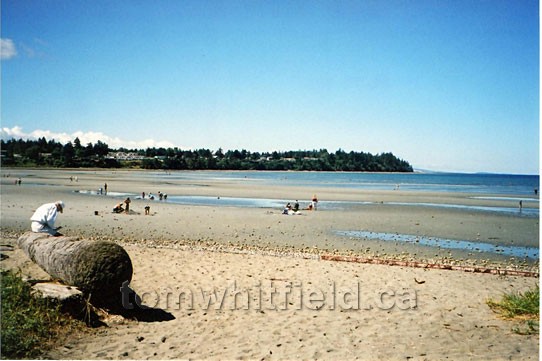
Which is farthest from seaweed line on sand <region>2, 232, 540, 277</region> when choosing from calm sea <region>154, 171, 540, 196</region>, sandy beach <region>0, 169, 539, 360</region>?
calm sea <region>154, 171, 540, 196</region>

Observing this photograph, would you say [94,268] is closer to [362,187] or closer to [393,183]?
[362,187]

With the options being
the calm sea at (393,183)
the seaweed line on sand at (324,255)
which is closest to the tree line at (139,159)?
the calm sea at (393,183)

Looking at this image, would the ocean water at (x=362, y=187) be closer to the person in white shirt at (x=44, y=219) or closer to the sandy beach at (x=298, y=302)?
the sandy beach at (x=298, y=302)

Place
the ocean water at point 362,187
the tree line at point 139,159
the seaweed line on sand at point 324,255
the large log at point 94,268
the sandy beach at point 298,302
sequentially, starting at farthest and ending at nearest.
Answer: the tree line at point 139,159
the ocean water at point 362,187
the seaweed line on sand at point 324,255
the large log at point 94,268
the sandy beach at point 298,302

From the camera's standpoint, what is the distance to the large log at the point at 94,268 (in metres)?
7.23

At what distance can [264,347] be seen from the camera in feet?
20.0

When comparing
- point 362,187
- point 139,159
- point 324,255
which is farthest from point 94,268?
point 139,159

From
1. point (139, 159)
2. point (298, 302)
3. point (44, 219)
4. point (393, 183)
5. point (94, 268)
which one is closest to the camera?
point (94, 268)

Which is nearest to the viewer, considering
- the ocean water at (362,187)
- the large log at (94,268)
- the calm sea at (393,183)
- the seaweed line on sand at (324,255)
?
the large log at (94,268)

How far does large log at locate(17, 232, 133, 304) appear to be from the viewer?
723 centimetres

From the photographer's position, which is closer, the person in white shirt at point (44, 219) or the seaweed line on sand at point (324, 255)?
the person in white shirt at point (44, 219)

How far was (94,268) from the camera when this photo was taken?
7230mm

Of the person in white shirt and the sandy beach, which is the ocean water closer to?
the sandy beach

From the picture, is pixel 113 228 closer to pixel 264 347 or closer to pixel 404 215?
pixel 264 347
